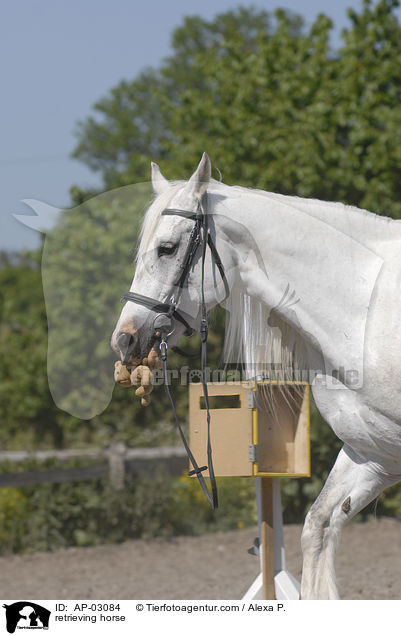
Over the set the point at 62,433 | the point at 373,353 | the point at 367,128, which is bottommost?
the point at 62,433

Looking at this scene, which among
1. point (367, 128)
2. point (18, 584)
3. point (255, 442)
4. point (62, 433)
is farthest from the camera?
point (62, 433)

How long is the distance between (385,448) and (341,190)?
18.6 feet

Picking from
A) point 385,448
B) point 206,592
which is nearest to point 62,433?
point 206,592

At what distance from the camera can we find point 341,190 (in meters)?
8.40

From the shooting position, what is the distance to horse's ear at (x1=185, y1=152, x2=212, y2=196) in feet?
10.6

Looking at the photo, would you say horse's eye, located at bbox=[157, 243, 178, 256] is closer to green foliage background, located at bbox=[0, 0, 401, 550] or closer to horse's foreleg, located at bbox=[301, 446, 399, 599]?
horse's foreleg, located at bbox=[301, 446, 399, 599]

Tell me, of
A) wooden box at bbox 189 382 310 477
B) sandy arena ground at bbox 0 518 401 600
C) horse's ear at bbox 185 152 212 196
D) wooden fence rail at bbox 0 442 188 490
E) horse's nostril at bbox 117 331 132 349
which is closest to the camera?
horse's nostril at bbox 117 331 132 349

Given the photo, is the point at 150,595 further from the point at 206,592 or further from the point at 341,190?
the point at 341,190

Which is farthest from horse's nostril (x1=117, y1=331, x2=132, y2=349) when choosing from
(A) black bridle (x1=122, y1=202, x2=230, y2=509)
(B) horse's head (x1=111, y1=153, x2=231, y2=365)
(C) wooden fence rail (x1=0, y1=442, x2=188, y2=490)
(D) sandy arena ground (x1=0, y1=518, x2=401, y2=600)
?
(C) wooden fence rail (x1=0, y1=442, x2=188, y2=490)

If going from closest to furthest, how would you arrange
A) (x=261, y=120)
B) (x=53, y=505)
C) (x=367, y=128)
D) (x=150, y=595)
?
(x=150, y=595)
(x=53, y=505)
(x=367, y=128)
(x=261, y=120)
